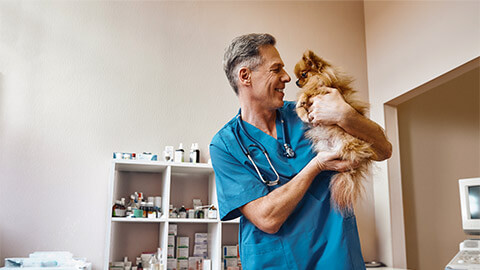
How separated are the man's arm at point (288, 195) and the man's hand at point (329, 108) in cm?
9

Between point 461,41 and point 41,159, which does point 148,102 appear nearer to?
point 41,159

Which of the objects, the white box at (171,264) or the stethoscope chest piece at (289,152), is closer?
the stethoscope chest piece at (289,152)

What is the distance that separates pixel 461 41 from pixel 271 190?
2.36m

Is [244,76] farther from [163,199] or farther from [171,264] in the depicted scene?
[171,264]

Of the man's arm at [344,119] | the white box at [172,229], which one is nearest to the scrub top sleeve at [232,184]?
the man's arm at [344,119]

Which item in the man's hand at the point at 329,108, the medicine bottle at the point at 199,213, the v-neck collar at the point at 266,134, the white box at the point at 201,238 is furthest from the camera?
the white box at the point at 201,238

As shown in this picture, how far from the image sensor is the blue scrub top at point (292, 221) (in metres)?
1.10

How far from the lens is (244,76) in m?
1.35

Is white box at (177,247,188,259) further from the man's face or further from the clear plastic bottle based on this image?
the man's face

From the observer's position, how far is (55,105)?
3119 millimetres

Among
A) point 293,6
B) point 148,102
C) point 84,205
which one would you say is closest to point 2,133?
point 84,205

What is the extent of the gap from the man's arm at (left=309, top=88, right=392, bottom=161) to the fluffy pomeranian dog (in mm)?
22

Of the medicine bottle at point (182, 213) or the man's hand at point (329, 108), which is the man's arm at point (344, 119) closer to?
the man's hand at point (329, 108)

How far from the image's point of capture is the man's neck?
132cm
